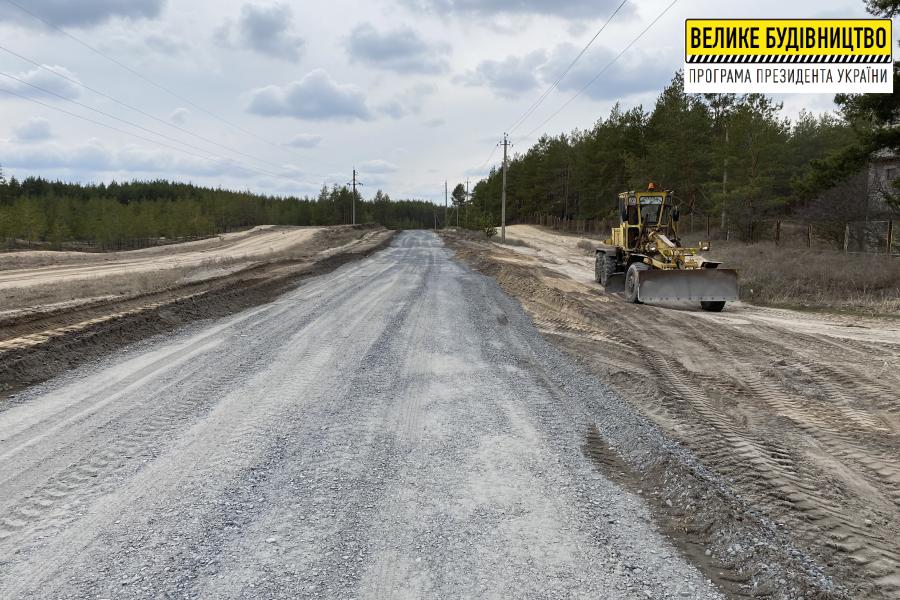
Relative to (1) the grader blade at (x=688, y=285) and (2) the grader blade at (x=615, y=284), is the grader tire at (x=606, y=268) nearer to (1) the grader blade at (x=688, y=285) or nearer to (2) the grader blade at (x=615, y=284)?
(2) the grader blade at (x=615, y=284)

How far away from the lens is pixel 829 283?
14523mm

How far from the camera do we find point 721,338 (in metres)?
9.16

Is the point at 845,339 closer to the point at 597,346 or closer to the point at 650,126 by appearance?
the point at 597,346

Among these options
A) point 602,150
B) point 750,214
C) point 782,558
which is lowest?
point 782,558

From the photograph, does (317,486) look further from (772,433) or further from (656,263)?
(656,263)

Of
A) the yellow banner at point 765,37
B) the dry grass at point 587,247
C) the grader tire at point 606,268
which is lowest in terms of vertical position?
the grader tire at point 606,268

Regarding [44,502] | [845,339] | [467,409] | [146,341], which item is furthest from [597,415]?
[146,341]

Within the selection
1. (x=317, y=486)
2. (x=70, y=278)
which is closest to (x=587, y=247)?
(x=70, y=278)

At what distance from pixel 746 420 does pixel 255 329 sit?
7.92 m

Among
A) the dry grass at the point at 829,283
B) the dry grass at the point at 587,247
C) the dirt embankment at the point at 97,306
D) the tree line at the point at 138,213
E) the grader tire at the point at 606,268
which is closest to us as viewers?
the dirt embankment at the point at 97,306

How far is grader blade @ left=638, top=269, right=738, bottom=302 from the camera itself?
494 inches

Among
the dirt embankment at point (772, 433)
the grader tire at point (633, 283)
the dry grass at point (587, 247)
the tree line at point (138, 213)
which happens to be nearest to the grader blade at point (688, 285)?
the grader tire at point (633, 283)

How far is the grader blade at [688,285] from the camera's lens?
12.5 meters

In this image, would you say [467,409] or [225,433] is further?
[467,409]
